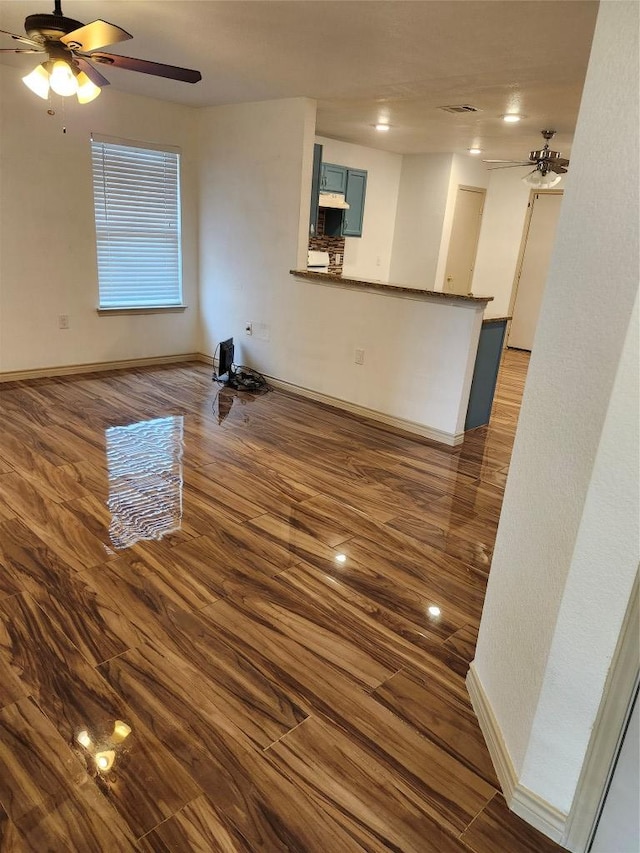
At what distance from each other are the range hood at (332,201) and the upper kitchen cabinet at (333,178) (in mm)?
85

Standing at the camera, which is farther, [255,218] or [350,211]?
[350,211]

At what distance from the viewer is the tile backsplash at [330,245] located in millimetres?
6539

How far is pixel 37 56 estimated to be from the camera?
3984 mm

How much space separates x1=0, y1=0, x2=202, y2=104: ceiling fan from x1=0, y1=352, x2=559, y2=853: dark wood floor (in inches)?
77.9

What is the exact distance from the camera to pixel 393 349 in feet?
14.1

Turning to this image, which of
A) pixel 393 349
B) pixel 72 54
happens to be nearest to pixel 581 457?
pixel 72 54

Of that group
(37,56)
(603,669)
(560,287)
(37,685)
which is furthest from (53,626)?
(37,56)

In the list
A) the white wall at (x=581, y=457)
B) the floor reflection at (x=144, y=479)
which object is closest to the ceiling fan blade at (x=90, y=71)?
the floor reflection at (x=144, y=479)

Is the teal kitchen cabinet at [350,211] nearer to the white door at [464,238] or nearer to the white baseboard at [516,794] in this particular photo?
the white door at [464,238]

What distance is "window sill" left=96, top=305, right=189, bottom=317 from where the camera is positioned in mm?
5195

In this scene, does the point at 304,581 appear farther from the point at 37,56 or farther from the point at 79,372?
the point at 37,56

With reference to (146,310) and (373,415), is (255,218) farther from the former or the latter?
(373,415)

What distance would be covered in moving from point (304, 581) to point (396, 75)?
3118 mm

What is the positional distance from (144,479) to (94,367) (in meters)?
2.52
